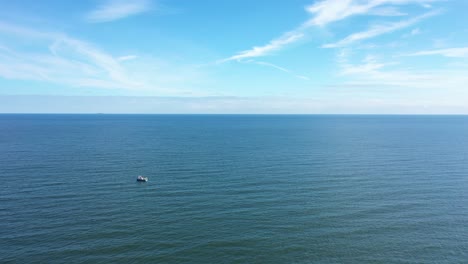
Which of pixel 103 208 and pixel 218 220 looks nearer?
pixel 218 220

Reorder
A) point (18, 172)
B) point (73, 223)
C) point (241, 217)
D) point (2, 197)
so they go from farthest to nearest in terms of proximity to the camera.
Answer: point (18, 172)
point (2, 197)
point (241, 217)
point (73, 223)

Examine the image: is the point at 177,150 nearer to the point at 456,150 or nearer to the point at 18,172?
the point at 18,172

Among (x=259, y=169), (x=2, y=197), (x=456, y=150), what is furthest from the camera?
(x=456, y=150)

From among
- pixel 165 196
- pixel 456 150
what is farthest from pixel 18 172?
pixel 456 150

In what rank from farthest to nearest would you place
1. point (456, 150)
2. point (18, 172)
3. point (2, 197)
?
point (456, 150), point (18, 172), point (2, 197)

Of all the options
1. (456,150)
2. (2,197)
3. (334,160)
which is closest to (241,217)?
(2,197)

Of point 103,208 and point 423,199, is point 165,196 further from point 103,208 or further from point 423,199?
point 423,199

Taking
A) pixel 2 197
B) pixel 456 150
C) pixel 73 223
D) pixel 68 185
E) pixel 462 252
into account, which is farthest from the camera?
pixel 456 150

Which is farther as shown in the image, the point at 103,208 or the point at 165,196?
the point at 165,196
